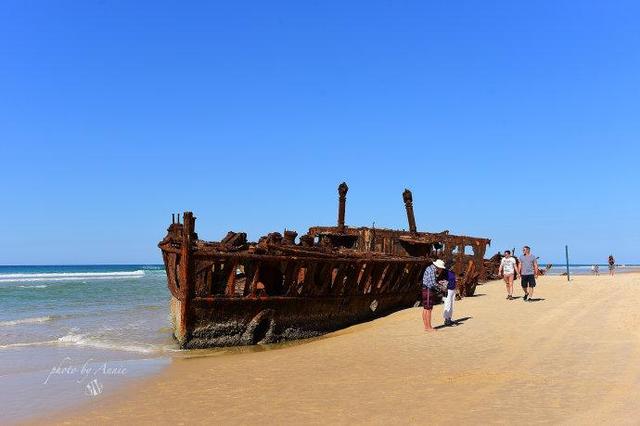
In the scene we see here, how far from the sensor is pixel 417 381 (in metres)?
6.73

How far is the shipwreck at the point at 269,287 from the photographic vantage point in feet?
32.8

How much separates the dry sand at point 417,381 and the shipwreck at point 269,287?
786 mm

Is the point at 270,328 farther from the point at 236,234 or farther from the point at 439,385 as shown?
the point at 439,385

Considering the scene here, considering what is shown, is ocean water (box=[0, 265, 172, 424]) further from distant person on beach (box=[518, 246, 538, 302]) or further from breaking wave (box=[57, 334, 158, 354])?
distant person on beach (box=[518, 246, 538, 302])

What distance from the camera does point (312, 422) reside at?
5.29 metres

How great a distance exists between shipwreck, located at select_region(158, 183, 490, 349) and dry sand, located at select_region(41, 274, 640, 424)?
79 cm

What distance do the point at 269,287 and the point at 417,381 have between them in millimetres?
4809

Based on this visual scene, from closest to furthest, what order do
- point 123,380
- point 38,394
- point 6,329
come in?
point 38,394 → point 123,380 → point 6,329

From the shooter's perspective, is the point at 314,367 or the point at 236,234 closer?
the point at 314,367

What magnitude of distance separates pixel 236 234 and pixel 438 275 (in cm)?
429

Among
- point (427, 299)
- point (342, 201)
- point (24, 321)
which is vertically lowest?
point (24, 321)

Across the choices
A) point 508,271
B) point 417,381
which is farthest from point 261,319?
point 508,271

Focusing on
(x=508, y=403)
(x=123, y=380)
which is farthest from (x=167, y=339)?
(x=508, y=403)

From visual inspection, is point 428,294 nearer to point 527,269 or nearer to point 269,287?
Result: point 269,287
